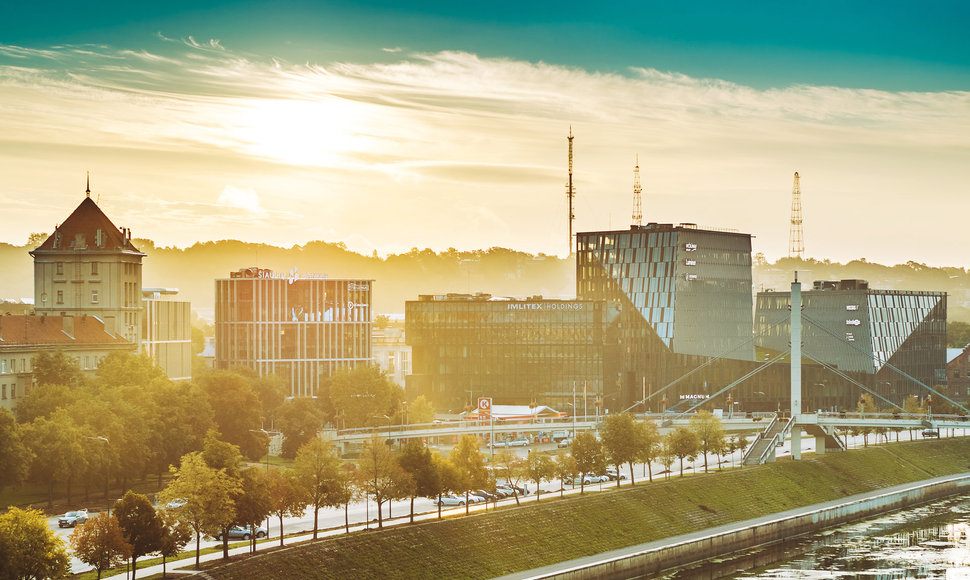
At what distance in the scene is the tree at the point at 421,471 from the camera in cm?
7850

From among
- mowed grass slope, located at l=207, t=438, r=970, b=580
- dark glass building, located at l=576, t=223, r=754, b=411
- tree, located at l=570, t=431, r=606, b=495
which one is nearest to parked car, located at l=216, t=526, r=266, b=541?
mowed grass slope, located at l=207, t=438, r=970, b=580

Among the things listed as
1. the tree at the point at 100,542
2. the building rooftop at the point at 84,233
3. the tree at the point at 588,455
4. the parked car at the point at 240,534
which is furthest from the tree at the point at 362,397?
the tree at the point at 100,542

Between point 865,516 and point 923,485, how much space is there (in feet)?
43.9

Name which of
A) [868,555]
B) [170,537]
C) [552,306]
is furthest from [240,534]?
[552,306]

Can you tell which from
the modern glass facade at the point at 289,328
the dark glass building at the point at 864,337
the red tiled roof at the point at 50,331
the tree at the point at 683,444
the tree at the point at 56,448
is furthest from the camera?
the dark glass building at the point at 864,337

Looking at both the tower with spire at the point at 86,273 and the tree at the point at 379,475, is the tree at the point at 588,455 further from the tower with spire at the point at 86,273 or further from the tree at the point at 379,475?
the tower with spire at the point at 86,273

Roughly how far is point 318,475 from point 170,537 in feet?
43.4

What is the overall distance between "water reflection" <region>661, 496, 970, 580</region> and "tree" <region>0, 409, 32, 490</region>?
36877 mm

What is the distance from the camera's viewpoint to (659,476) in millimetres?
106625

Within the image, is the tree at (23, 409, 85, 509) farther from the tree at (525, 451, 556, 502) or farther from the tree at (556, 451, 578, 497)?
the tree at (556, 451, 578, 497)

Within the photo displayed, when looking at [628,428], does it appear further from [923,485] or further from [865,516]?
[923,485]

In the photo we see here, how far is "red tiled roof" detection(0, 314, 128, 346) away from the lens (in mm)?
105188

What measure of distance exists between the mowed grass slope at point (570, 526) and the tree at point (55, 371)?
36939mm

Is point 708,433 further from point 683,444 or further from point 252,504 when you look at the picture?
point 252,504
